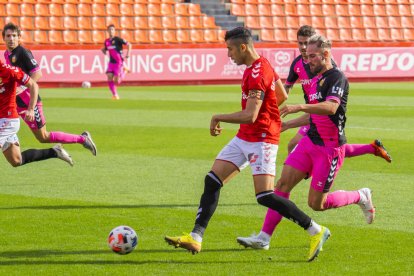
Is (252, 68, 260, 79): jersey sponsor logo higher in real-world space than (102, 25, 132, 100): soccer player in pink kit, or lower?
lower

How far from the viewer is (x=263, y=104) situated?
26.5ft

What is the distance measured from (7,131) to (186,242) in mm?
4042

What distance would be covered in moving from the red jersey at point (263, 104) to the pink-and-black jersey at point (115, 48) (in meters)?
21.8

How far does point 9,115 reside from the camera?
441 inches

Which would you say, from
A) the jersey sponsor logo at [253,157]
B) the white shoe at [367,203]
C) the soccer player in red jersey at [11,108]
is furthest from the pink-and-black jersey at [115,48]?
the jersey sponsor logo at [253,157]

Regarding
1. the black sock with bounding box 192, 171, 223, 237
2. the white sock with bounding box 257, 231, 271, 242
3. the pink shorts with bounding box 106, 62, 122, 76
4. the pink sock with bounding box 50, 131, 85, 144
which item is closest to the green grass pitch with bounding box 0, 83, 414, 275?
the white sock with bounding box 257, 231, 271, 242

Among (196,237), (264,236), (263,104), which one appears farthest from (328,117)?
(196,237)

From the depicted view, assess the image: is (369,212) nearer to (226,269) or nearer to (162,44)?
(226,269)

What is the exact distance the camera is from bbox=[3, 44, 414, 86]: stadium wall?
31.9 meters

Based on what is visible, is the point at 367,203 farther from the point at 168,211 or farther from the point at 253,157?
the point at 168,211

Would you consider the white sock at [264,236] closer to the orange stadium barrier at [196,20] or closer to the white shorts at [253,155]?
the white shorts at [253,155]

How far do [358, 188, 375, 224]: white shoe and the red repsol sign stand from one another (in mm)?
23205

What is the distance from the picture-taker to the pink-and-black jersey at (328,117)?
821 centimetres

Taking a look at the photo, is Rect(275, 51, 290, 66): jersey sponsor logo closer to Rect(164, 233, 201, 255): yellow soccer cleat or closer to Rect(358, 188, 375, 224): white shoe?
Rect(358, 188, 375, 224): white shoe
